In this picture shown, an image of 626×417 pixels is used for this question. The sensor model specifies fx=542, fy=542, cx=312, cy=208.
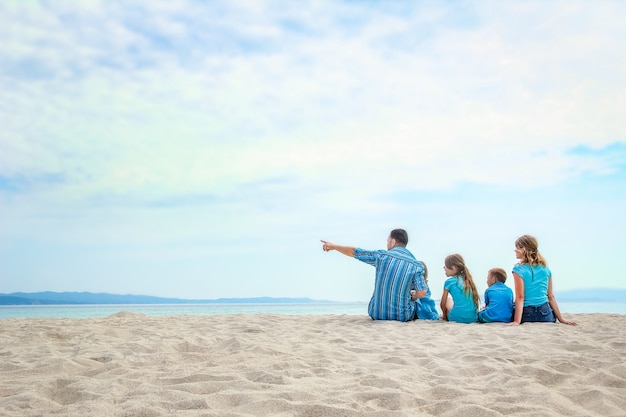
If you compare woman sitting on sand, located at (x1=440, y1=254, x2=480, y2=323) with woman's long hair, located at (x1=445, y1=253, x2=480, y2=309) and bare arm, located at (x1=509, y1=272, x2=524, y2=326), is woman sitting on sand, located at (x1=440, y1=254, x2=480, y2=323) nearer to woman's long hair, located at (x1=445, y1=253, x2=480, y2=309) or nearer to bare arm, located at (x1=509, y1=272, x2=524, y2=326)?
woman's long hair, located at (x1=445, y1=253, x2=480, y2=309)

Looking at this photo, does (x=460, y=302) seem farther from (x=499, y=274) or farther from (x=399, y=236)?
(x=399, y=236)

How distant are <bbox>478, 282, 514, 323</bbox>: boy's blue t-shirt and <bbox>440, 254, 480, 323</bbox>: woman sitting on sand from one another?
0.64 ft

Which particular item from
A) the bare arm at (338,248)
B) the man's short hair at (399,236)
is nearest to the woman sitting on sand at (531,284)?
the man's short hair at (399,236)

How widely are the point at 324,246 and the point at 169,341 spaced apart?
239cm

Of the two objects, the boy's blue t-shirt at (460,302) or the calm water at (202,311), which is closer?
the boy's blue t-shirt at (460,302)

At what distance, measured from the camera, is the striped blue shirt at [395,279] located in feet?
23.9

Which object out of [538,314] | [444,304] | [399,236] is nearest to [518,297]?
[538,314]

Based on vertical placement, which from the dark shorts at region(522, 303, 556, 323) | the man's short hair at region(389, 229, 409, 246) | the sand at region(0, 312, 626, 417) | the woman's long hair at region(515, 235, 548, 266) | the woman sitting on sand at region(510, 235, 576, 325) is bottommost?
the sand at region(0, 312, 626, 417)

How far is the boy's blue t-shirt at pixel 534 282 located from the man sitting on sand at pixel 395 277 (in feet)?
4.22

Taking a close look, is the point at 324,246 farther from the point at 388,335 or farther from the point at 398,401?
the point at 398,401

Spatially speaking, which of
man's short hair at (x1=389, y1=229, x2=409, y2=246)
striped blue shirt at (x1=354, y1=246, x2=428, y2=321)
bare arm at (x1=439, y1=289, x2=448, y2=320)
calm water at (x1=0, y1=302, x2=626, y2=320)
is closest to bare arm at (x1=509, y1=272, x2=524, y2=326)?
bare arm at (x1=439, y1=289, x2=448, y2=320)

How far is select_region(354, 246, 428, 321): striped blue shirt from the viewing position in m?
7.28

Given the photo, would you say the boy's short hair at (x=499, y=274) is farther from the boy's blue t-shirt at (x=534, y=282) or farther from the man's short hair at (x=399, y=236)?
the man's short hair at (x=399, y=236)

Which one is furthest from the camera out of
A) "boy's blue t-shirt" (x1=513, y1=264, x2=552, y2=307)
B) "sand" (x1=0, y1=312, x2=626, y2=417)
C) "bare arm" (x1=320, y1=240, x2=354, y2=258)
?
"boy's blue t-shirt" (x1=513, y1=264, x2=552, y2=307)
